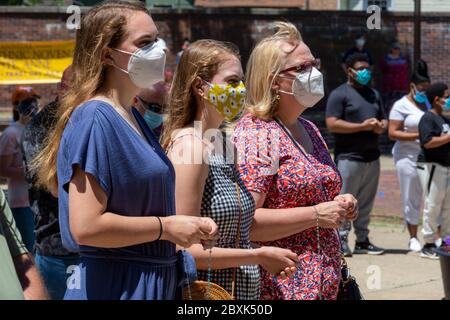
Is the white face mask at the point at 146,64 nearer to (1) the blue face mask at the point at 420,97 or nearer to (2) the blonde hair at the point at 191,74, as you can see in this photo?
(2) the blonde hair at the point at 191,74

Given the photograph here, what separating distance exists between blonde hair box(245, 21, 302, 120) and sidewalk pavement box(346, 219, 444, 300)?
13.7 ft

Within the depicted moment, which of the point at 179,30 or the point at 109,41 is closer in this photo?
the point at 109,41

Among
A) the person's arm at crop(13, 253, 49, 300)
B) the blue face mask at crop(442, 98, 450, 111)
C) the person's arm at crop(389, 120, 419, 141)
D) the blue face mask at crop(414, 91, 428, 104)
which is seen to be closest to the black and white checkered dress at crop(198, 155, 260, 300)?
the person's arm at crop(13, 253, 49, 300)

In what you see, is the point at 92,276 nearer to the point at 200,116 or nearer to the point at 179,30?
the point at 200,116

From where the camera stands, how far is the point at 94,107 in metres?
3.16

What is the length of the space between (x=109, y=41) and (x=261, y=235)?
4.35ft

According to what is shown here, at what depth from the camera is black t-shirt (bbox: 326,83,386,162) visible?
32.6ft

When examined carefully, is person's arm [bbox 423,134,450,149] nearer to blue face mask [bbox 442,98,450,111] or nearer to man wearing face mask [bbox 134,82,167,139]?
blue face mask [bbox 442,98,450,111]

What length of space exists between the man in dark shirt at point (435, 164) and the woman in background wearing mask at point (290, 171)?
220 inches

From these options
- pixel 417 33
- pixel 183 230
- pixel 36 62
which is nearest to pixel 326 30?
pixel 417 33

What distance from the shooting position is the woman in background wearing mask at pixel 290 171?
4215 millimetres

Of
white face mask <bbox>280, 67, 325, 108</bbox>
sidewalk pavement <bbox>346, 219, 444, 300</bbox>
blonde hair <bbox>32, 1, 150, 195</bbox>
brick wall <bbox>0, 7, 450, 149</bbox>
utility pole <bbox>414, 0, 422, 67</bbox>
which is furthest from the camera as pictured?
brick wall <bbox>0, 7, 450, 149</bbox>
